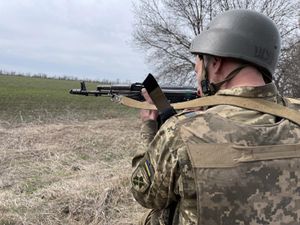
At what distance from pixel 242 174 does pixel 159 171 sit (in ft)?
1.27

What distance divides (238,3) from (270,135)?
22.9 m

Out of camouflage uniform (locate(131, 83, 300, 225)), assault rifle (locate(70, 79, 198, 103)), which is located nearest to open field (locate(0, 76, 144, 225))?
assault rifle (locate(70, 79, 198, 103))

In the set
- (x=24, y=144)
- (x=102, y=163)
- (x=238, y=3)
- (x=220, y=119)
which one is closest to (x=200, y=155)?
(x=220, y=119)

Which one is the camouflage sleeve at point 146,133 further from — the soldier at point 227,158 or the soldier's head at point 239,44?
the soldier's head at point 239,44

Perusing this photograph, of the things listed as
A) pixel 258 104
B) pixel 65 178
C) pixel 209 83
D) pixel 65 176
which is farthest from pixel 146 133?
pixel 65 176

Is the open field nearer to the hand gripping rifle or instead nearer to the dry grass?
the dry grass

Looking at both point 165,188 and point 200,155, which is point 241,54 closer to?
point 200,155

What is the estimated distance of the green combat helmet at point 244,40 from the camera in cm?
236

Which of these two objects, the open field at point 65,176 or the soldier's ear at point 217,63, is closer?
the soldier's ear at point 217,63

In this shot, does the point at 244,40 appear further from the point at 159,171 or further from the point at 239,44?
the point at 159,171

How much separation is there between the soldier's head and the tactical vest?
355 mm

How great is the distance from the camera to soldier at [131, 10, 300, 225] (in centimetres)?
205

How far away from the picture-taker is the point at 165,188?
2.21m

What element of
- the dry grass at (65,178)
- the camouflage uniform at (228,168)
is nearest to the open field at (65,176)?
the dry grass at (65,178)
